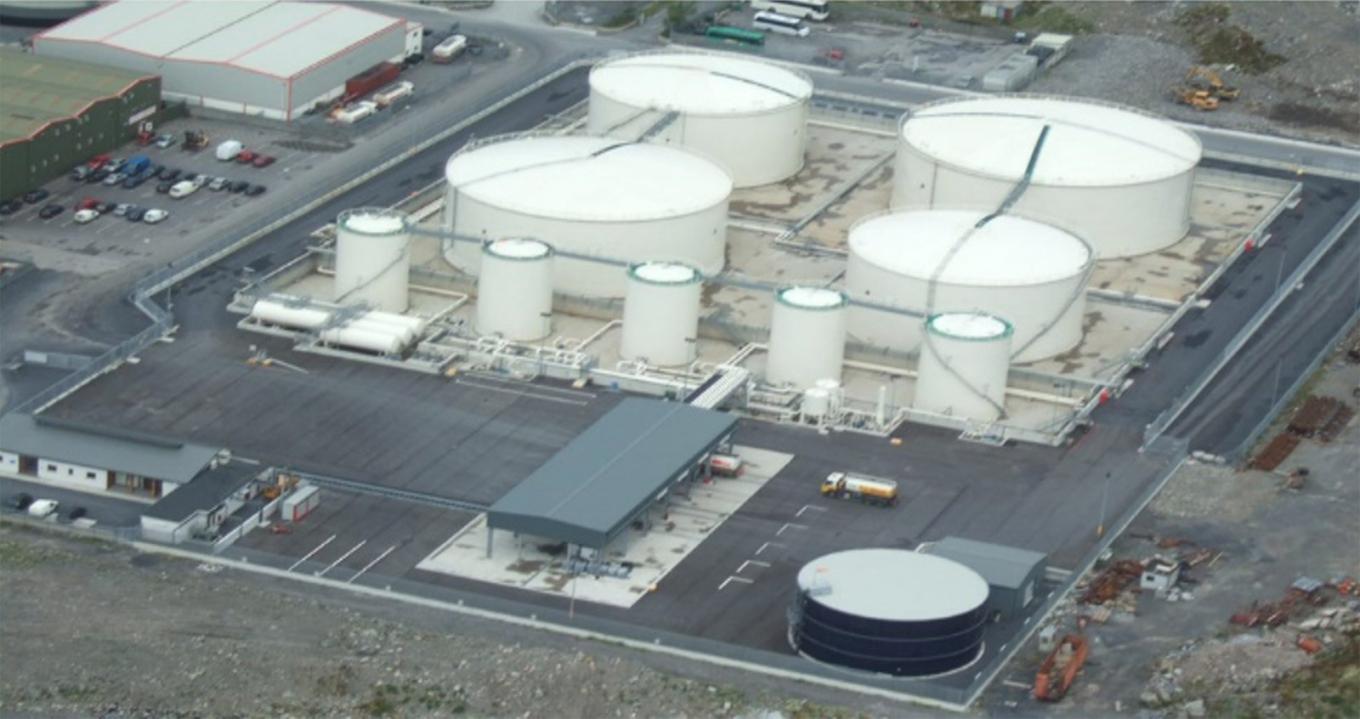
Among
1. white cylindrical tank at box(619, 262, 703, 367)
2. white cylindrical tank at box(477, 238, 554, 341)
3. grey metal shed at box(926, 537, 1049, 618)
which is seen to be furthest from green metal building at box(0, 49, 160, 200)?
grey metal shed at box(926, 537, 1049, 618)

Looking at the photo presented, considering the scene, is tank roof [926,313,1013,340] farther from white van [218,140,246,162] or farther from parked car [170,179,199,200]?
white van [218,140,246,162]

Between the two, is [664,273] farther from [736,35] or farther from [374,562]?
[736,35]

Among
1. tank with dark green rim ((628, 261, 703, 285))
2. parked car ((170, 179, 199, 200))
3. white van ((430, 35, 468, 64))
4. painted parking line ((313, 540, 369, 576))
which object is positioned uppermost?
tank with dark green rim ((628, 261, 703, 285))

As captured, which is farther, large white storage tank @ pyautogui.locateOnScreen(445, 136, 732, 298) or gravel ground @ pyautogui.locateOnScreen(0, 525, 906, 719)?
large white storage tank @ pyautogui.locateOnScreen(445, 136, 732, 298)

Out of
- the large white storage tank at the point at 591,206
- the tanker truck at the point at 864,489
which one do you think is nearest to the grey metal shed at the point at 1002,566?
the tanker truck at the point at 864,489

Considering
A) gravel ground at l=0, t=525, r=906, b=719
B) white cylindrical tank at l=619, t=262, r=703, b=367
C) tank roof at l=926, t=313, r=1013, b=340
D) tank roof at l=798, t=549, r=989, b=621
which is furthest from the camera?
white cylindrical tank at l=619, t=262, r=703, b=367

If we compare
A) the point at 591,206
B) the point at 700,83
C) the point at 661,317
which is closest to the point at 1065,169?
the point at 700,83
